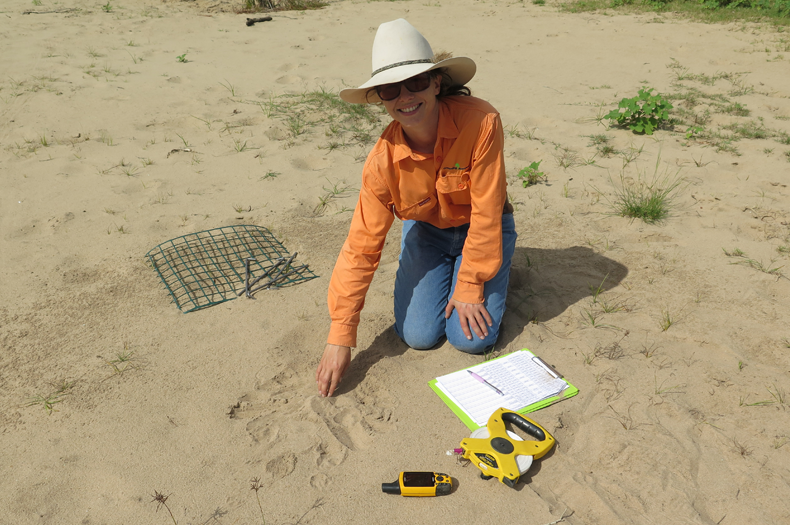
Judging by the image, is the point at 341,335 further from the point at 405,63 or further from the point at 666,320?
the point at 666,320

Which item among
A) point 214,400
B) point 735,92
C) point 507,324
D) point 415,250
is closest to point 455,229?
point 415,250

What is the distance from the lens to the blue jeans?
2715 millimetres

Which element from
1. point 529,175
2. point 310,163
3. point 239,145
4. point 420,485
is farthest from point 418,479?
point 239,145

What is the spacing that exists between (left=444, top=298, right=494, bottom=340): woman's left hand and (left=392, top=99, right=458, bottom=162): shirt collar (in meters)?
0.73

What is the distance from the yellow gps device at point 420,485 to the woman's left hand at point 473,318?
0.76 metres

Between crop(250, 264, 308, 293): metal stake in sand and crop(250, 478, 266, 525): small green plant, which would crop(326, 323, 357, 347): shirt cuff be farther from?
crop(250, 264, 308, 293): metal stake in sand

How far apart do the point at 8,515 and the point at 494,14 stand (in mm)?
8968

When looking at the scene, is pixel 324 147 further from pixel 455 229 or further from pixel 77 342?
pixel 77 342

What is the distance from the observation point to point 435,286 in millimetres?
2877

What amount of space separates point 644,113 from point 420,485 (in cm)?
394

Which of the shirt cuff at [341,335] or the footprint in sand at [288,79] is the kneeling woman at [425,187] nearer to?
the shirt cuff at [341,335]

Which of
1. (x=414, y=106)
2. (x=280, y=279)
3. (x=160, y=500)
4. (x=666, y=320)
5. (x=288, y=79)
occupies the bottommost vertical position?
(x=160, y=500)

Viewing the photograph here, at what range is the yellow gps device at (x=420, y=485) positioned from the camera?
1.97 meters

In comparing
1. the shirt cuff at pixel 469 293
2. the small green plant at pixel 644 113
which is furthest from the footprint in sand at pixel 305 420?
the small green plant at pixel 644 113
